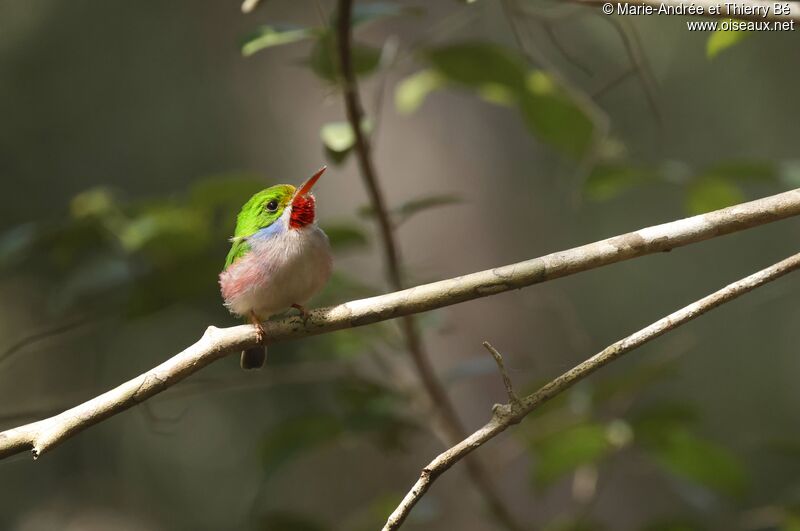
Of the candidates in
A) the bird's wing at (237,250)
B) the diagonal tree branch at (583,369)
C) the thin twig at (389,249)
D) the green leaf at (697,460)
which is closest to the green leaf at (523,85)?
the thin twig at (389,249)

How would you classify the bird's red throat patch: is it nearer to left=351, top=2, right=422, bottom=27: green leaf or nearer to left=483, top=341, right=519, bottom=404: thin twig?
left=351, top=2, right=422, bottom=27: green leaf

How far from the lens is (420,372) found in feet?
8.84

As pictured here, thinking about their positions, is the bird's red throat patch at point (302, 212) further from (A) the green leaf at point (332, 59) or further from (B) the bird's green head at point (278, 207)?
(A) the green leaf at point (332, 59)

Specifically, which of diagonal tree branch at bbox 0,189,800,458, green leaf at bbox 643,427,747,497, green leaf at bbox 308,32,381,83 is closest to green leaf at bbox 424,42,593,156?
green leaf at bbox 308,32,381,83

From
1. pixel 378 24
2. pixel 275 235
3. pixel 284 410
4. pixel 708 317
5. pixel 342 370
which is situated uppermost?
pixel 378 24

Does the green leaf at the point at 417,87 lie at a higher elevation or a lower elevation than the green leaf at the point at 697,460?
higher

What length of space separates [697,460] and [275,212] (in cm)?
149

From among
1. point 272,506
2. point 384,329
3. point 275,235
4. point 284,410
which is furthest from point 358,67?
point 272,506

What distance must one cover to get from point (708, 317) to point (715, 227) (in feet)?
17.1

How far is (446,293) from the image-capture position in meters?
1.65

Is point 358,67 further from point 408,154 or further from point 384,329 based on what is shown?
point 408,154

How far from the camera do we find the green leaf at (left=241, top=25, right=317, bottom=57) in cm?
221

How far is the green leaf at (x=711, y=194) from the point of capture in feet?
8.21

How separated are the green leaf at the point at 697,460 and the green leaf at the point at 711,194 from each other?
27.5 inches
